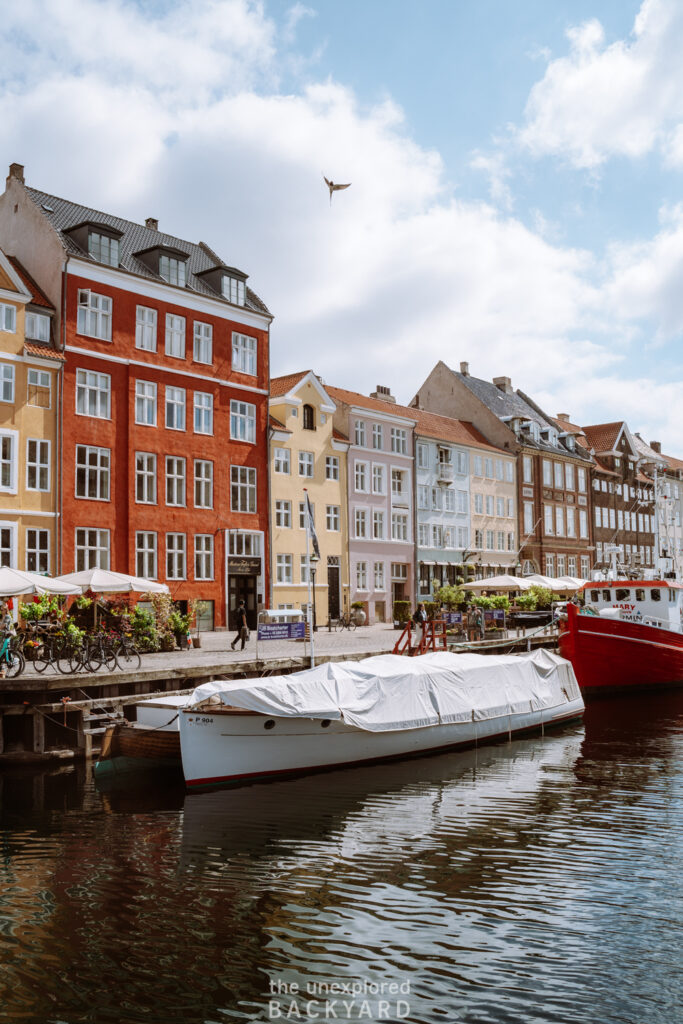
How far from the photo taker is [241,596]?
1642 inches

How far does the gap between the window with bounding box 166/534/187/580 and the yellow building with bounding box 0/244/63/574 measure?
5.46m

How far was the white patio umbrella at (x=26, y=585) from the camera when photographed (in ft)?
73.0

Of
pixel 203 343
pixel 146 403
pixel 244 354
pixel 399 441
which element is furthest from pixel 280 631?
pixel 399 441

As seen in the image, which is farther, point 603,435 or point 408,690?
point 603,435

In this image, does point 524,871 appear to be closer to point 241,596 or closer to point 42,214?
point 241,596

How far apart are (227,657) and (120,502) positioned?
12.1 m

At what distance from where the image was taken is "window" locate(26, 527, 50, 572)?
108ft

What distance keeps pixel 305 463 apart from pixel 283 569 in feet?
20.2

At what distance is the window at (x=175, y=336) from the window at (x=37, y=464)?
796 centimetres

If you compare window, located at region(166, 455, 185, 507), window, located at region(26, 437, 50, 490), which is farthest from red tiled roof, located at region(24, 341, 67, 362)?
window, located at region(166, 455, 185, 507)

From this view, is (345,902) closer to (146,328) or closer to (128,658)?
(128,658)

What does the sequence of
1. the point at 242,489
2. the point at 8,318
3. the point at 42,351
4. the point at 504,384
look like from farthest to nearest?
the point at 504,384 < the point at 242,489 < the point at 42,351 < the point at 8,318

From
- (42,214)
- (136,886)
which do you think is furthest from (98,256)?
(136,886)

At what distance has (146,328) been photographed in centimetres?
3872
